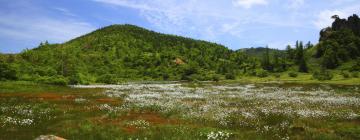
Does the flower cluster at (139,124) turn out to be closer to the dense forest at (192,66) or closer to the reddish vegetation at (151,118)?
the reddish vegetation at (151,118)

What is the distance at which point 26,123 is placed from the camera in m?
28.9

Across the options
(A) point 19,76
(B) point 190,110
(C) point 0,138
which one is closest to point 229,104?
(B) point 190,110

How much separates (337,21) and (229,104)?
6033 inches

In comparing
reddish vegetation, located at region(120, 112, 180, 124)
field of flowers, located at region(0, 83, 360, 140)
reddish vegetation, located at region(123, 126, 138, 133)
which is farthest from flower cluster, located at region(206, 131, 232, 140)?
reddish vegetation, located at region(120, 112, 180, 124)

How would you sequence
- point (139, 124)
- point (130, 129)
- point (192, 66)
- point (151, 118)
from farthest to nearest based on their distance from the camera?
1. point (192, 66)
2. point (151, 118)
3. point (139, 124)
4. point (130, 129)

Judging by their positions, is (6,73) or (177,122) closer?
(177,122)

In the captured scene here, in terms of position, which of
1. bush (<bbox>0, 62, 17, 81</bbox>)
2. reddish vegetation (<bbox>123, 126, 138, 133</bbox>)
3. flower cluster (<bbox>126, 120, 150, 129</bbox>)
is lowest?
reddish vegetation (<bbox>123, 126, 138, 133</bbox>)

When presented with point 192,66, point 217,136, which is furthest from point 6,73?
point 192,66

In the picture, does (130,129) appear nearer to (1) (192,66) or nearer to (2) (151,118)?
(2) (151,118)

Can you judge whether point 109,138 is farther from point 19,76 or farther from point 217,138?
point 19,76

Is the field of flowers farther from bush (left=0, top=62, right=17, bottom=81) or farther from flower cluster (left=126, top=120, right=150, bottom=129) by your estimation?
bush (left=0, top=62, right=17, bottom=81)

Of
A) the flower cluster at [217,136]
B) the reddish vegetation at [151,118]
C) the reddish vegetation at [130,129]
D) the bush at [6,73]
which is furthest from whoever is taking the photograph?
the bush at [6,73]

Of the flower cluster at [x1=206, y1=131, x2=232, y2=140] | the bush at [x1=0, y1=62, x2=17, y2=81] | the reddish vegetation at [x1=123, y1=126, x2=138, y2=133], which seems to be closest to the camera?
the flower cluster at [x1=206, y1=131, x2=232, y2=140]

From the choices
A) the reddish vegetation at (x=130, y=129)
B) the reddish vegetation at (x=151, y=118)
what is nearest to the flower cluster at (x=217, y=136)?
the reddish vegetation at (x=130, y=129)
